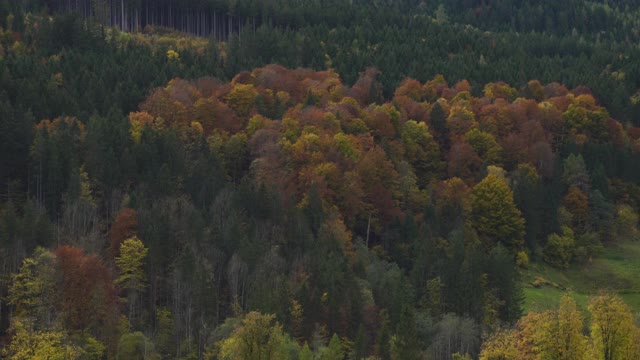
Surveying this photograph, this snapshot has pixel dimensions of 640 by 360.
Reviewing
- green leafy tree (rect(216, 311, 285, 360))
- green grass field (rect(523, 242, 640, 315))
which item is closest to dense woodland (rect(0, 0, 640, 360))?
green leafy tree (rect(216, 311, 285, 360))

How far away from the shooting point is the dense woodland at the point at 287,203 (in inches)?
3679

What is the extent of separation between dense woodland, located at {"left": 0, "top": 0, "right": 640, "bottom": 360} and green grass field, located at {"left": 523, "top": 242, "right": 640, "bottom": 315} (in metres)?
2.12

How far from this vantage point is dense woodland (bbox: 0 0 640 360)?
307 ft

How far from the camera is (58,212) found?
112 m

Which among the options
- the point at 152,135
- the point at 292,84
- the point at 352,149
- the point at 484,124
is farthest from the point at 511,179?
the point at 152,135

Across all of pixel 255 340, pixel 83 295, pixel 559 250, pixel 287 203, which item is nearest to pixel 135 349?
pixel 83 295

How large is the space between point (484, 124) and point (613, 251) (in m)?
31.3

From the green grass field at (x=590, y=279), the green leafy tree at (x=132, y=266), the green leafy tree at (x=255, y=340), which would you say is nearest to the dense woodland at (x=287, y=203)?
A: the green leafy tree at (x=255, y=340)

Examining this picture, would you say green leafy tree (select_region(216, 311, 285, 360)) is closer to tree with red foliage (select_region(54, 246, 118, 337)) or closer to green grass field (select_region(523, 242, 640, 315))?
tree with red foliage (select_region(54, 246, 118, 337))

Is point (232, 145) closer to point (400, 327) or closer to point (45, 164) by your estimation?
point (45, 164)

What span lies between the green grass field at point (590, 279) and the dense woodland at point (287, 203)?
212cm

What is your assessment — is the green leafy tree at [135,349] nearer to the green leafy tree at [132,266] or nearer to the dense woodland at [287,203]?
the dense woodland at [287,203]

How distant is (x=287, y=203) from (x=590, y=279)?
39.6m

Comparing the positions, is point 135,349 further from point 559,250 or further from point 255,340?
point 559,250
